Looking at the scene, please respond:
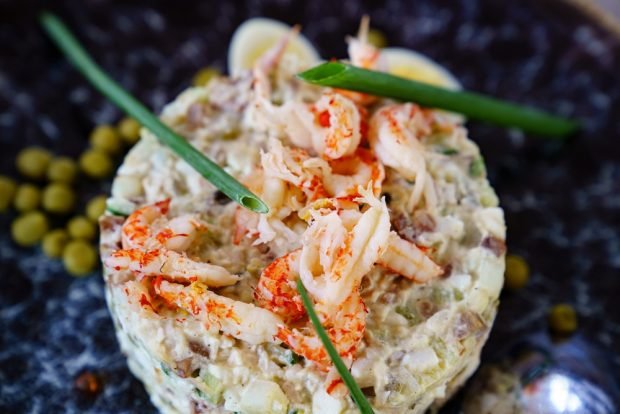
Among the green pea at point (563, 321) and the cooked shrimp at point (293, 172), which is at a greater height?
the cooked shrimp at point (293, 172)

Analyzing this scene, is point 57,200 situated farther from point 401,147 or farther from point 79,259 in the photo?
point 401,147

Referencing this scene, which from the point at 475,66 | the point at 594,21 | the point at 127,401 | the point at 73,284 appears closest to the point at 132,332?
the point at 127,401

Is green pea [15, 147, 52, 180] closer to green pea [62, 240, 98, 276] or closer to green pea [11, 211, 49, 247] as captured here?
green pea [11, 211, 49, 247]

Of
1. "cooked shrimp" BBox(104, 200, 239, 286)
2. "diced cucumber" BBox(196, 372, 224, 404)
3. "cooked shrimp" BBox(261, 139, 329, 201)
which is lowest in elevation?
"diced cucumber" BBox(196, 372, 224, 404)

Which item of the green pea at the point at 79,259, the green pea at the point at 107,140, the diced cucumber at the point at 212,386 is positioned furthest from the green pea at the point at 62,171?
the diced cucumber at the point at 212,386

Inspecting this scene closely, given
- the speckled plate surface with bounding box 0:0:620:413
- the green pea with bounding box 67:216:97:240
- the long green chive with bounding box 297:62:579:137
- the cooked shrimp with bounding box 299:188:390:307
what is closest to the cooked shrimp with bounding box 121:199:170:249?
the cooked shrimp with bounding box 299:188:390:307

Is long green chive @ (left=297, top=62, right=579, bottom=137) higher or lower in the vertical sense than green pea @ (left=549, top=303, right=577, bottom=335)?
higher

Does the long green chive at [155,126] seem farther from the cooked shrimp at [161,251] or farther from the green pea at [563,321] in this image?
the green pea at [563,321]

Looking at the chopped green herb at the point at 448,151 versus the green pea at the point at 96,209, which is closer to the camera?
the chopped green herb at the point at 448,151
